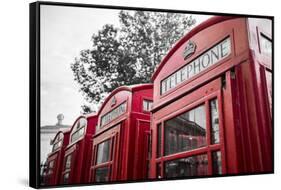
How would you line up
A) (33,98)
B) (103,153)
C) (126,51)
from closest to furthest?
(33,98) < (103,153) < (126,51)


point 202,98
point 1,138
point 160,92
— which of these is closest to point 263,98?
point 202,98

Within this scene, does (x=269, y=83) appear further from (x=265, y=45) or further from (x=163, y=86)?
(x=163, y=86)

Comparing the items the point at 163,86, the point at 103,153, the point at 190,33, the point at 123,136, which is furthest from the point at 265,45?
the point at 103,153

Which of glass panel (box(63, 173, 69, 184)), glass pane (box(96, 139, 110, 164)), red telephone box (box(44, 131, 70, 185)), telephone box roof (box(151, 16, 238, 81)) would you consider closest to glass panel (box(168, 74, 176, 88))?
telephone box roof (box(151, 16, 238, 81))

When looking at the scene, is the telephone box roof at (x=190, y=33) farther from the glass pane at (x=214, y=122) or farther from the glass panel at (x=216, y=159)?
the glass panel at (x=216, y=159)

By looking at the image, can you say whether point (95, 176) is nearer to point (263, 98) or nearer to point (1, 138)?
point (1, 138)

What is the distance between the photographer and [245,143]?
449cm

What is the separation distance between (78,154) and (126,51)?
93 cm

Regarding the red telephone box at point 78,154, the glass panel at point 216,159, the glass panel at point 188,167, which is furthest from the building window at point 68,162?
the glass panel at point 216,159

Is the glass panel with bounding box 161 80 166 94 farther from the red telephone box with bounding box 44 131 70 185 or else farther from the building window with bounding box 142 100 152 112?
the red telephone box with bounding box 44 131 70 185

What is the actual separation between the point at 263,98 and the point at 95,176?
168cm

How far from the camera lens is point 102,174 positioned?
414cm

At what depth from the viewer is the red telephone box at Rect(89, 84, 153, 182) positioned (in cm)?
414

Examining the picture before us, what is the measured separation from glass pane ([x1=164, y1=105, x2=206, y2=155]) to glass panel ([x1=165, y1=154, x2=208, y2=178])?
10 centimetres
